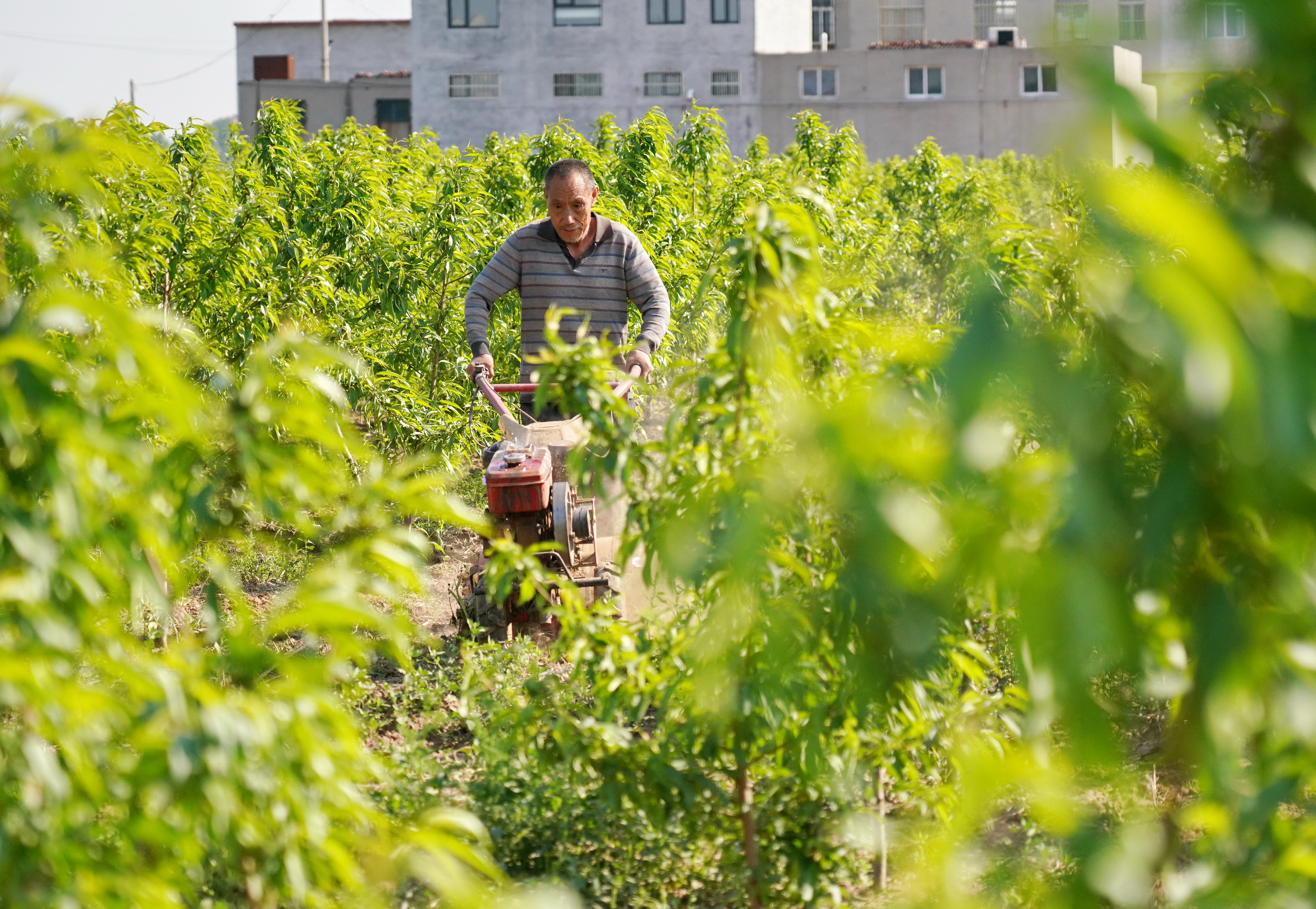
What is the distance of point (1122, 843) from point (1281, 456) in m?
0.47

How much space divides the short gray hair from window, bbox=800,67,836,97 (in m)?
40.1

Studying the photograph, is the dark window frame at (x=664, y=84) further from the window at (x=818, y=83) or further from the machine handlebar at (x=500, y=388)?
the machine handlebar at (x=500, y=388)

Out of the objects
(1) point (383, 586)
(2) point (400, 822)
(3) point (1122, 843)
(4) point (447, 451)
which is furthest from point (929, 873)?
(4) point (447, 451)

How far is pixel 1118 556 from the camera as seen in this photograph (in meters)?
1.02

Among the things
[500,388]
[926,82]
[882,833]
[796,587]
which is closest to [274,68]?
[926,82]

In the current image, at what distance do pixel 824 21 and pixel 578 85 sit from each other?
20.3 meters

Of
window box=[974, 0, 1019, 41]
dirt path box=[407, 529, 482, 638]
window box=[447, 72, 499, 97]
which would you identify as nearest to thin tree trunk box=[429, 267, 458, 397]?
dirt path box=[407, 529, 482, 638]

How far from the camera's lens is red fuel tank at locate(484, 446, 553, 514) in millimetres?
4949

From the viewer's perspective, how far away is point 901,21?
58062mm

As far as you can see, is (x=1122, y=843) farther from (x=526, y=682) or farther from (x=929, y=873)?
(x=526, y=682)

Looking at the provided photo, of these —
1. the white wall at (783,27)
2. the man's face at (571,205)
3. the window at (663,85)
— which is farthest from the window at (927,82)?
the man's face at (571,205)

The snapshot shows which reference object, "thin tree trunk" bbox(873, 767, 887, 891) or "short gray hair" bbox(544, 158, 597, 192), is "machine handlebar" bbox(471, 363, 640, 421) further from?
"thin tree trunk" bbox(873, 767, 887, 891)

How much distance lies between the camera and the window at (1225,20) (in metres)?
0.76

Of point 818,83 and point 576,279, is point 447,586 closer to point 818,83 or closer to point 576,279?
point 576,279
